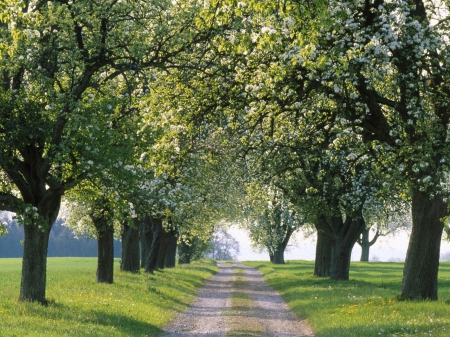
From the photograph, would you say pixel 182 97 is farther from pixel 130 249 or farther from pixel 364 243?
pixel 364 243

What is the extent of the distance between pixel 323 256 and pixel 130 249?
45.6ft

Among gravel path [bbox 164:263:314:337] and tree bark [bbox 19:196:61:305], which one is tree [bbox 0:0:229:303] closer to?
tree bark [bbox 19:196:61:305]

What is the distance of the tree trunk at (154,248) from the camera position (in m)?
44.5

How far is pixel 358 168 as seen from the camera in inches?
1348

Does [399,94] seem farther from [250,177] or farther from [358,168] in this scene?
[250,177]

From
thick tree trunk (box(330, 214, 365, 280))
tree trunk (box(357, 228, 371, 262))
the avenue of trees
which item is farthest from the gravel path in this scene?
tree trunk (box(357, 228, 371, 262))

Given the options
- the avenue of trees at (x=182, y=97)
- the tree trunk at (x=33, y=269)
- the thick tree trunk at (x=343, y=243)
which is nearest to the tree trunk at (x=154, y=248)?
the thick tree trunk at (x=343, y=243)

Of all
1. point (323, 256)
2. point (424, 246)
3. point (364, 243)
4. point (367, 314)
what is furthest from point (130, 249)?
point (364, 243)

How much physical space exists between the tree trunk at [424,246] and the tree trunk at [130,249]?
21.9 m

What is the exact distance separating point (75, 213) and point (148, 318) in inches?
827

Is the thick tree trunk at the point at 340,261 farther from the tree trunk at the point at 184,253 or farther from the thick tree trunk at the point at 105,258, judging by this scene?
the tree trunk at the point at 184,253

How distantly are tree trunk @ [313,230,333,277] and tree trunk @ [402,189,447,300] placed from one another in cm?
2078

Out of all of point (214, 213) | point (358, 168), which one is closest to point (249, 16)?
point (358, 168)

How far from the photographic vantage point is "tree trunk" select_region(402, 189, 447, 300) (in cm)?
2341
